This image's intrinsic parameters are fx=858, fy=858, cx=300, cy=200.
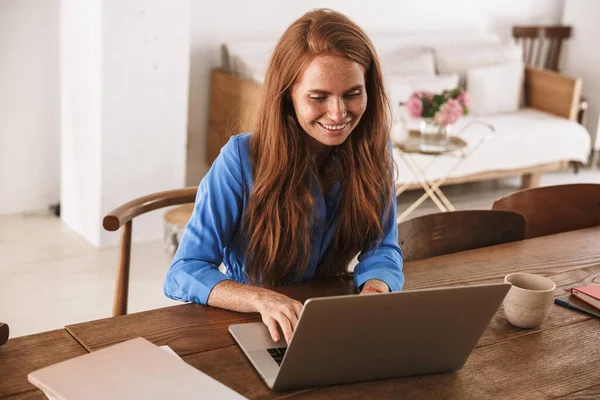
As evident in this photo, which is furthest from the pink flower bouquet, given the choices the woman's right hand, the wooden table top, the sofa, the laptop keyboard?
the wooden table top

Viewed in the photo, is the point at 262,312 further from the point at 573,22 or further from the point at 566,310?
the point at 573,22

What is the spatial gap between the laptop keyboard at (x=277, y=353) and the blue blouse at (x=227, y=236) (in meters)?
0.25

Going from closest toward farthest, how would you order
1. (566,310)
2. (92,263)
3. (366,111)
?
1. (566,310)
2. (366,111)
3. (92,263)

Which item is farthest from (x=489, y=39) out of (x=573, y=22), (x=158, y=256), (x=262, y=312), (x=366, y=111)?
(x=262, y=312)

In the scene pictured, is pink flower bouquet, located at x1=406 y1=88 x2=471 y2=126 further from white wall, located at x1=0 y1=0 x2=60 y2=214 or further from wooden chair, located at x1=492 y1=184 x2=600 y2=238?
wooden chair, located at x1=492 y1=184 x2=600 y2=238

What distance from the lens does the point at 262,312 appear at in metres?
1.62

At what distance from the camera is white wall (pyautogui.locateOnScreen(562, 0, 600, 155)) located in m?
6.61

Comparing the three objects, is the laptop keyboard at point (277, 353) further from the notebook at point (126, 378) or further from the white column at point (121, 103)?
the white column at point (121, 103)

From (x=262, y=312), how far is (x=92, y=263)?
273cm

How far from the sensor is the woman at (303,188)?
70.9 inches

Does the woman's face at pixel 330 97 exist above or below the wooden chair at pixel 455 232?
above

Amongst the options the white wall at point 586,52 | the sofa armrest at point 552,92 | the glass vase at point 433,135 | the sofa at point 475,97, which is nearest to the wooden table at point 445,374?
the glass vase at point 433,135

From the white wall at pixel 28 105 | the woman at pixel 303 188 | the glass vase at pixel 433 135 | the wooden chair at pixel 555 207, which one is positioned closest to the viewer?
the woman at pixel 303 188

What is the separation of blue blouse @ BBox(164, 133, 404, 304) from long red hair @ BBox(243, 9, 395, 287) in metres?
0.03
